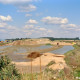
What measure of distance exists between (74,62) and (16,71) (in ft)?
70.2

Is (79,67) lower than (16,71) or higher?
lower

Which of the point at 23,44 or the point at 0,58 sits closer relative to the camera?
the point at 23,44

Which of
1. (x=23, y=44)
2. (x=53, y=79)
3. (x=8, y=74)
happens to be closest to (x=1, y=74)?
(x=8, y=74)

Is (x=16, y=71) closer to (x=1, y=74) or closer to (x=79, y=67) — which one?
(x=1, y=74)

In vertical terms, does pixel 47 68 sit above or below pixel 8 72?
below

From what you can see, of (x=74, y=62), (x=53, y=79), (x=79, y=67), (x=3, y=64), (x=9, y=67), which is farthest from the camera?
(x=74, y=62)

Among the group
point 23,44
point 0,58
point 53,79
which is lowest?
point 53,79

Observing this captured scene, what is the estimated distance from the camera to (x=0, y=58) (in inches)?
364

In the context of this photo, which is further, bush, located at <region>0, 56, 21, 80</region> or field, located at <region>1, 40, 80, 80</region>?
bush, located at <region>0, 56, 21, 80</region>

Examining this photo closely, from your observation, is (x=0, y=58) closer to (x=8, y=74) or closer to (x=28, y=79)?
(x=8, y=74)

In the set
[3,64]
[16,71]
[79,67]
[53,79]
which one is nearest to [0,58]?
[3,64]

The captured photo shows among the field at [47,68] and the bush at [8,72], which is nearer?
the field at [47,68]

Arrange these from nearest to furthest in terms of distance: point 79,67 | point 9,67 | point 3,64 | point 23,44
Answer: point 23,44 < point 9,67 < point 3,64 < point 79,67

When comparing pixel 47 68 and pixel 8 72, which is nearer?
pixel 8 72
